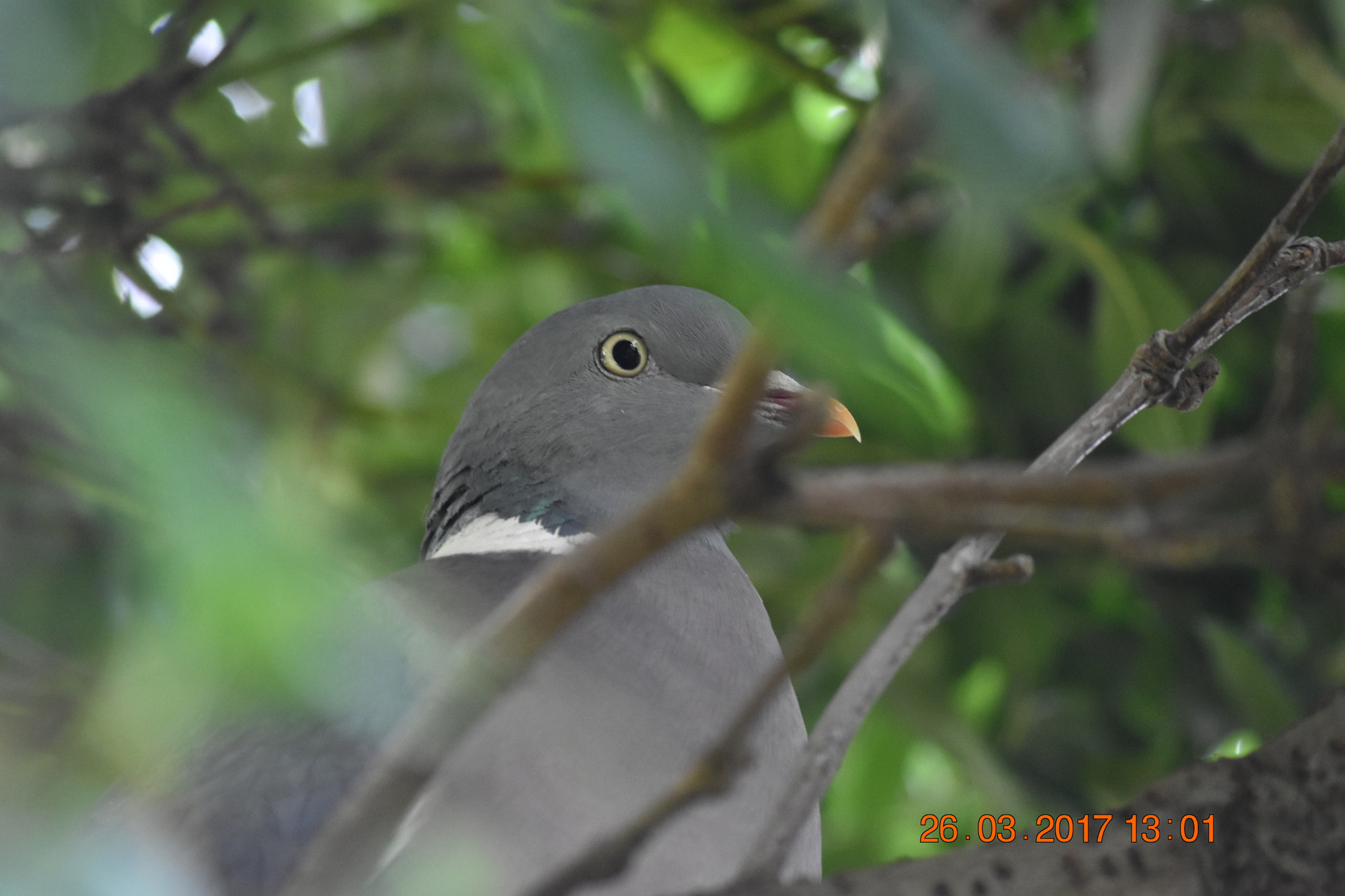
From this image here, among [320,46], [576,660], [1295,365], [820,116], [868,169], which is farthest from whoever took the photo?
[820,116]

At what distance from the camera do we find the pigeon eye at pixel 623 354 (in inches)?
63.6

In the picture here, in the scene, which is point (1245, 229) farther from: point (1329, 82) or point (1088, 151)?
point (1088, 151)

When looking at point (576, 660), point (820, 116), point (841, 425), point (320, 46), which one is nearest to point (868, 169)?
point (576, 660)

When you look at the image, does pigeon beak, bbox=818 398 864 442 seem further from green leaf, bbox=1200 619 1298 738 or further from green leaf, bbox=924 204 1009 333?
green leaf, bbox=1200 619 1298 738

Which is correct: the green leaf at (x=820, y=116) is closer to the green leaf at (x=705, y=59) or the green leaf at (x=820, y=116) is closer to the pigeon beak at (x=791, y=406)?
the green leaf at (x=705, y=59)

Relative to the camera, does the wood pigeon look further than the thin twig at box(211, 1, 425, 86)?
No

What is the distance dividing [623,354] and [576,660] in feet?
1.91

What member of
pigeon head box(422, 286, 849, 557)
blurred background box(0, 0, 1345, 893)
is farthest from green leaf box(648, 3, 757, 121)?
pigeon head box(422, 286, 849, 557)

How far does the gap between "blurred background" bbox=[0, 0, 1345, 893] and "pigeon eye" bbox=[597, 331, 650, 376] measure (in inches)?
4.1

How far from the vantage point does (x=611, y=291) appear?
2135mm

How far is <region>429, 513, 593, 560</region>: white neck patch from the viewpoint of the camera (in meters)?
1.44

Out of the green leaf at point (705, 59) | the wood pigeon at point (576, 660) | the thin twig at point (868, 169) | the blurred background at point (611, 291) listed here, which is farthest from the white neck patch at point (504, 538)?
the thin twig at point (868, 169)
